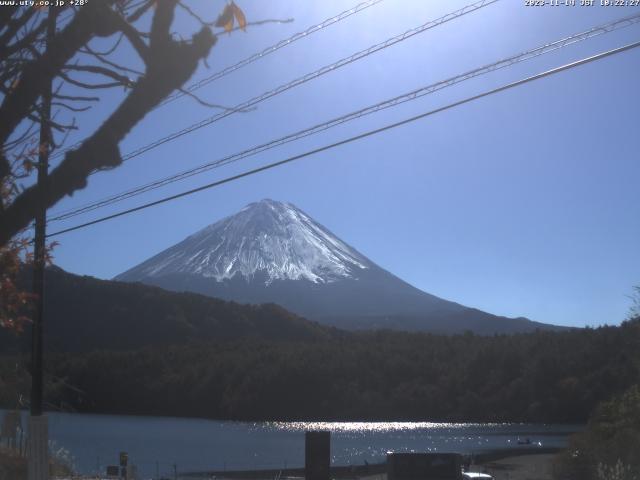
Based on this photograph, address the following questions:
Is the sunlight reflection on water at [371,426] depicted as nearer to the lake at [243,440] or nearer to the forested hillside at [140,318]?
the lake at [243,440]

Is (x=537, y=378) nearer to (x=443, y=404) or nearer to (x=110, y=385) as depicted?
(x=443, y=404)

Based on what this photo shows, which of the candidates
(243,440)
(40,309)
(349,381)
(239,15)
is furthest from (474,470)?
(349,381)

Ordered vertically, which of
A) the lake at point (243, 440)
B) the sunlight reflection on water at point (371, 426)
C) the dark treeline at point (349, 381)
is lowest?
the sunlight reflection on water at point (371, 426)

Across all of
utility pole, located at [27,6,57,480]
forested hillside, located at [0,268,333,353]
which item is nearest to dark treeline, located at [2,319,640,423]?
forested hillside, located at [0,268,333,353]

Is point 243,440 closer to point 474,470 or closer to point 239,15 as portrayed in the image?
point 474,470

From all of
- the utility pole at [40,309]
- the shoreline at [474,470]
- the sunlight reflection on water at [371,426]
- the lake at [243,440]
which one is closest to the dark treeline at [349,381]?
the sunlight reflection on water at [371,426]

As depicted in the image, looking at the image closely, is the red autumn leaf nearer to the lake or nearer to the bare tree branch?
the bare tree branch
